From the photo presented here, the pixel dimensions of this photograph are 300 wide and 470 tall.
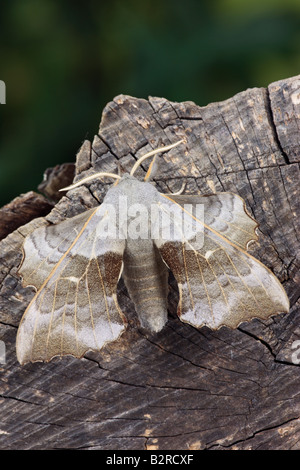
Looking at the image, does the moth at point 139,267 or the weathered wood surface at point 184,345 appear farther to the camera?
the weathered wood surface at point 184,345

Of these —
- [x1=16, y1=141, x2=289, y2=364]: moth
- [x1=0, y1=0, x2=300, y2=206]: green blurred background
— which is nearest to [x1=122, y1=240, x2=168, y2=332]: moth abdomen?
[x1=16, y1=141, x2=289, y2=364]: moth

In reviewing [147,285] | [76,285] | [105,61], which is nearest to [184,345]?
[147,285]

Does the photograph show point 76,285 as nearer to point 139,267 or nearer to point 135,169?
point 139,267

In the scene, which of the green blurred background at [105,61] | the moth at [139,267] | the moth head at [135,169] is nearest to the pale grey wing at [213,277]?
the moth at [139,267]

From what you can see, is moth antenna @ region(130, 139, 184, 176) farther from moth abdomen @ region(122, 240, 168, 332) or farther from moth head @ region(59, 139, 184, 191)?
moth abdomen @ region(122, 240, 168, 332)

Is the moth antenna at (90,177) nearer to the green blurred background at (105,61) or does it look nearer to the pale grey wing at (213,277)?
the pale grey wing at (213,277)

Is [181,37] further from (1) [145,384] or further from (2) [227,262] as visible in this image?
(1) [145,384]
